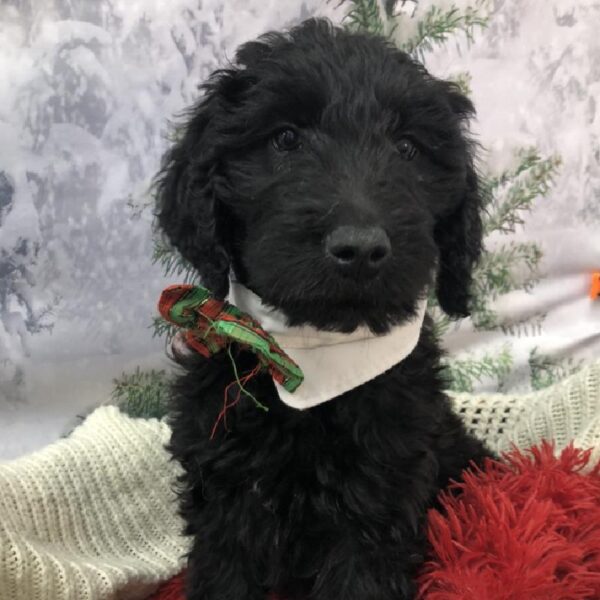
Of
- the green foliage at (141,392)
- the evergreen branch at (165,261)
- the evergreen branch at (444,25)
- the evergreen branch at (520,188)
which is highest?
the evergreen branch at (444,25)

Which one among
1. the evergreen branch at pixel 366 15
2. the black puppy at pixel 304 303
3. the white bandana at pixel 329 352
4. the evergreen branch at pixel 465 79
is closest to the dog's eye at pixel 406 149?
the black puppy at pixel 304 303

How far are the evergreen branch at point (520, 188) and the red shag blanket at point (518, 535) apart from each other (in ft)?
3.93

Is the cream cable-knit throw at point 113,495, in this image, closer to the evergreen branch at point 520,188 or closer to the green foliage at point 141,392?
the green foliage at point 141,392

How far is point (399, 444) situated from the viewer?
1.64m

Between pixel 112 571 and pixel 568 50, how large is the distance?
8.12 ft

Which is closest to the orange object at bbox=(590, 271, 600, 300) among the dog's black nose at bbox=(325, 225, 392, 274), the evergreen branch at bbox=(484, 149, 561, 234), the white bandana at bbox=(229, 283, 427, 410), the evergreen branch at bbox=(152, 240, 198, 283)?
the evergreen branch at bbox=(484, 149, 561, 234)

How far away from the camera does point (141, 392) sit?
9.71ft

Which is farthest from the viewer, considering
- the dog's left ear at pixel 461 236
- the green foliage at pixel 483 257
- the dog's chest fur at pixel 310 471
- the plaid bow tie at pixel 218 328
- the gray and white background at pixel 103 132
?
the green foliage at pixel 483 257

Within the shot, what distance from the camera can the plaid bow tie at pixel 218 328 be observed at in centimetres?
150

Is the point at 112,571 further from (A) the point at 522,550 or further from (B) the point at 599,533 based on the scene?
(B) the point at 599,533

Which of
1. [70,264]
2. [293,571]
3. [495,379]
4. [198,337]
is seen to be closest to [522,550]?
[293,571]

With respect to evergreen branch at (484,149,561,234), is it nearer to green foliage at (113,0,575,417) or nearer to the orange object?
green foliage at (113,0,575,417)

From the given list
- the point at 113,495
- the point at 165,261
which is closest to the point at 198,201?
the point at 113,495

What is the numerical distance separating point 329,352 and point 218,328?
24 cm
